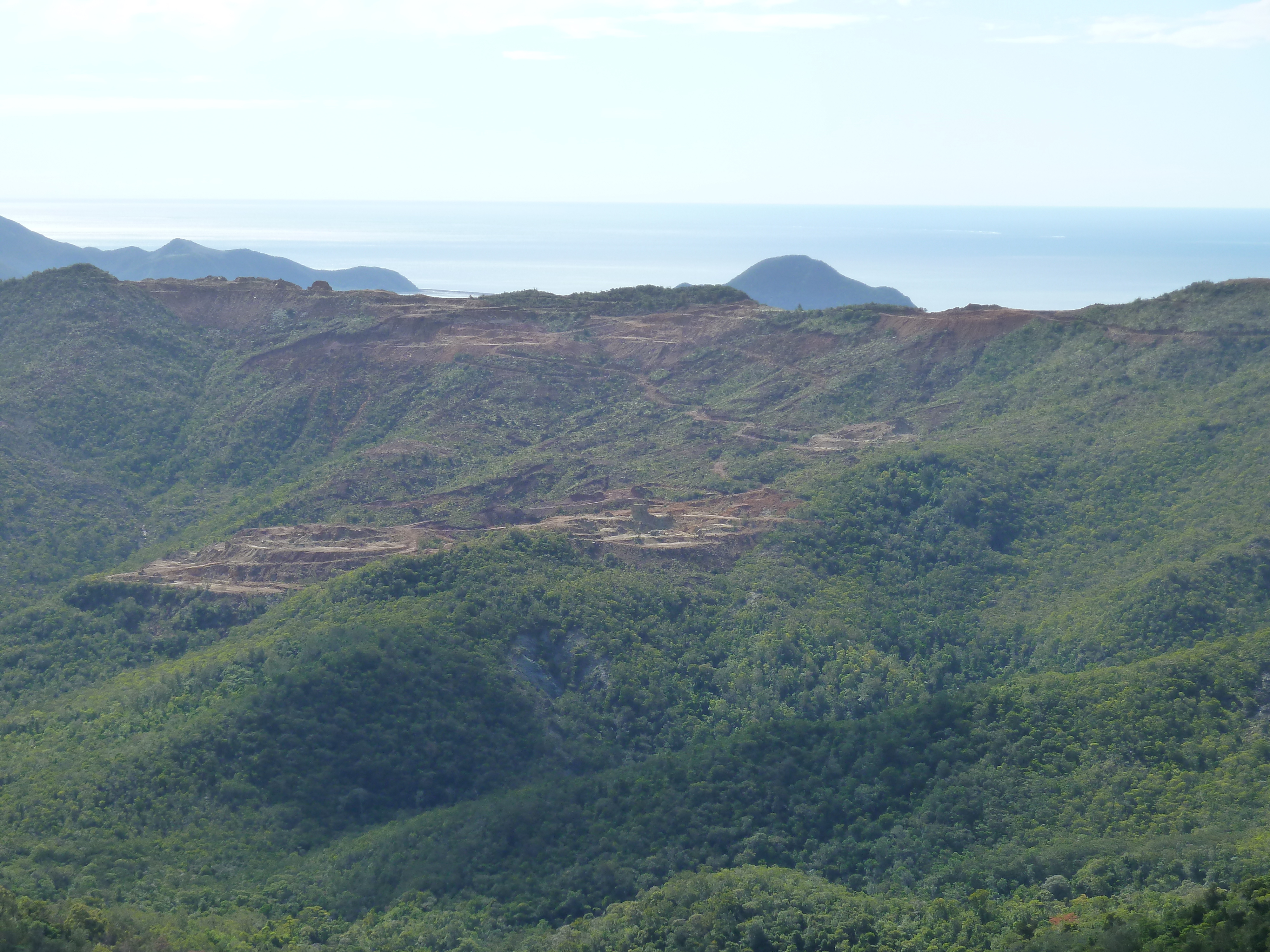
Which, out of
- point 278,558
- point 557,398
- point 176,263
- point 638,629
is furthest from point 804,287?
point 638,629

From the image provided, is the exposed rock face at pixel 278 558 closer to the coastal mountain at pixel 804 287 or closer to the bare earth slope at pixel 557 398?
the bare earth slope at pixel 557 398

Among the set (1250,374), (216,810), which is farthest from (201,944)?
(1250,374)

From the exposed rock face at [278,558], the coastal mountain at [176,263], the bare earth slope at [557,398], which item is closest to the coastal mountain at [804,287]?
the coastal mountain at [176,263]

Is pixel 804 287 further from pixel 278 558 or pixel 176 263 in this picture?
pixel 278 558

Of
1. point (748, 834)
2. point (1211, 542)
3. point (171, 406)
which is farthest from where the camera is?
point (171, 406)

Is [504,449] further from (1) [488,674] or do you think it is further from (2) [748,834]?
(2) [748,834]
